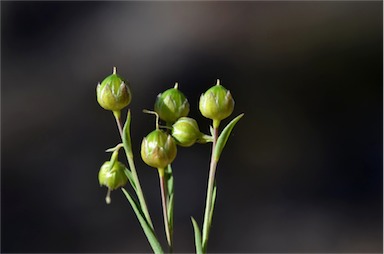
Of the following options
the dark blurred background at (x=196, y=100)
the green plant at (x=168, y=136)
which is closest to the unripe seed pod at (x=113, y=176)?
the green plant at (x=168, y=136)

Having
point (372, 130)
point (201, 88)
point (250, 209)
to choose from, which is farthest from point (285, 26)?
point (250, 209)

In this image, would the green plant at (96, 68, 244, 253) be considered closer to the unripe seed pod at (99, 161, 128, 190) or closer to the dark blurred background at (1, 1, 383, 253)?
the unripe seed pod at (99, 161, 128, 190)

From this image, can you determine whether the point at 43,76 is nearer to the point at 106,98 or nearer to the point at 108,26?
the point at 108,26

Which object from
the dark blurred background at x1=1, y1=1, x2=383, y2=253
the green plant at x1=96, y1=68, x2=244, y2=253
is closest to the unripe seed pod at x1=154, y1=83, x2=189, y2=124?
the green plant at x1=96, y1=68, x2=244, y2=253

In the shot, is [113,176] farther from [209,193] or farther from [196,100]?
[196,100]

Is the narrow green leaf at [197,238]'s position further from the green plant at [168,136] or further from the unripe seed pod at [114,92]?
the unripe seed pod at [114,92]

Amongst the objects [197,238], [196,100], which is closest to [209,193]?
[197,238]
